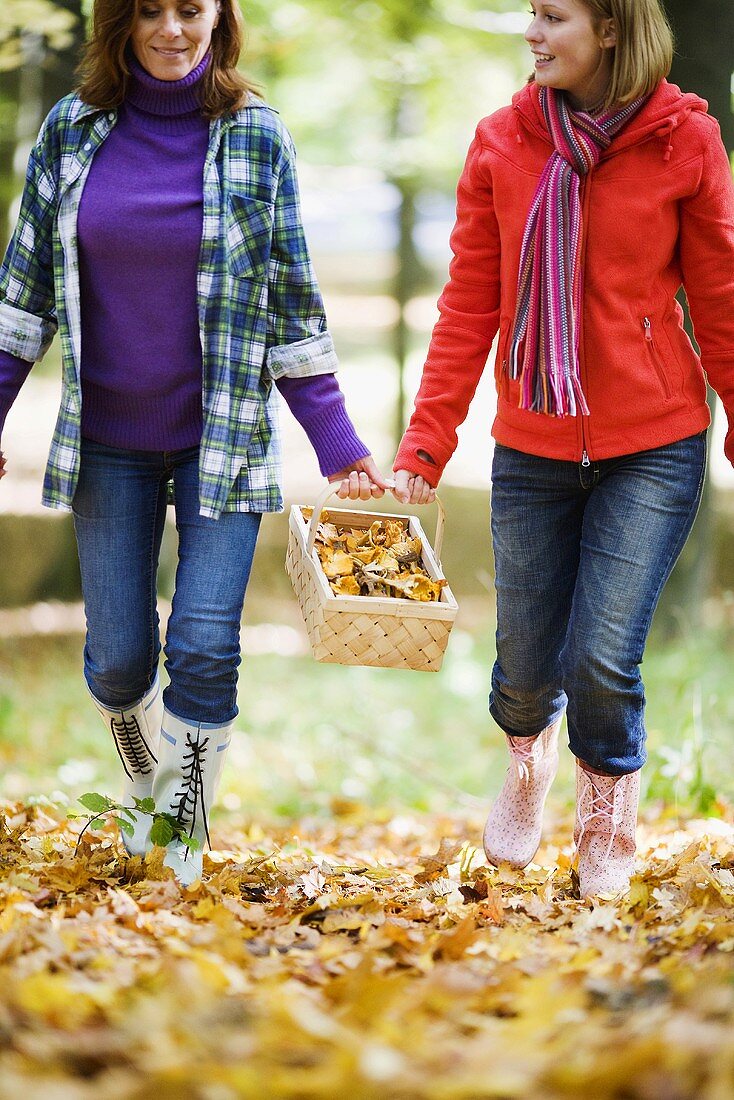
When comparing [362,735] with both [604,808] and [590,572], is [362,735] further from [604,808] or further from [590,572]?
[590,572]

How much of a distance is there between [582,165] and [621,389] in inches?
22.1

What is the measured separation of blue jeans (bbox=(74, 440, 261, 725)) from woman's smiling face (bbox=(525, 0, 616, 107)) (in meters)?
1.33

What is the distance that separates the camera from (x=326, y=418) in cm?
305

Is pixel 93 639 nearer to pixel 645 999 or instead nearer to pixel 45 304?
pixel 45 304

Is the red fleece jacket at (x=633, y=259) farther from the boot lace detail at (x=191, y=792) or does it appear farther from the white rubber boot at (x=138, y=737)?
the white rubber boot at (x=138, y=737)

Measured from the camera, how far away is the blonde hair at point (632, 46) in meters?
2.78

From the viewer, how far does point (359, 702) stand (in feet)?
23.7

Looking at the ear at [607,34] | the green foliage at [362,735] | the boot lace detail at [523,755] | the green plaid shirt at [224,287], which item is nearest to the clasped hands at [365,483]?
the green plaid shirt at [224,287]

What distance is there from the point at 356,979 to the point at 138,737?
1460 millimetres

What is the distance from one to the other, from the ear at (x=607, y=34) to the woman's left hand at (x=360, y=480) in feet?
3.89

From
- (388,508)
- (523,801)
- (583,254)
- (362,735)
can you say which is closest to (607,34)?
(583,254)

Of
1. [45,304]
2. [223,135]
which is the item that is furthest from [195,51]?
[45,304]

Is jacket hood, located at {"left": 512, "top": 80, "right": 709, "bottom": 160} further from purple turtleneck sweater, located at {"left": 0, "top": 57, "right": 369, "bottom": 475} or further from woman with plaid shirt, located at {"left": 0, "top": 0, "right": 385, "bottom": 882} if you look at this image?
purple turtleneck sweater, located at {"left": 0, "top": 57, "right": 369, "bottom": 475}

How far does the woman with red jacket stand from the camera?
110 inches
